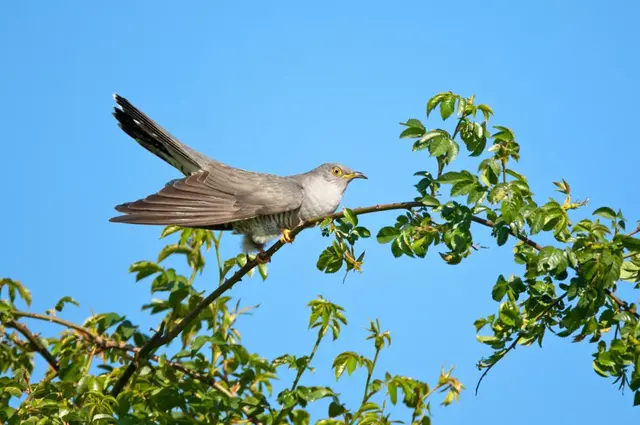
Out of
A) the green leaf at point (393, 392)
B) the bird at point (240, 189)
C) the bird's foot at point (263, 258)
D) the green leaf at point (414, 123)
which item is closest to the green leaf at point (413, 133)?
the green leaf at point (414, 123)

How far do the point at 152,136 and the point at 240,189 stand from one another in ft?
2.48

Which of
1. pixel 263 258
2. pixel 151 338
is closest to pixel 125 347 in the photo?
pixel 151 338

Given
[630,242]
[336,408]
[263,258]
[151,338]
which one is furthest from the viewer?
[263,258]

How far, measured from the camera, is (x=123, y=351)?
3.89 metres

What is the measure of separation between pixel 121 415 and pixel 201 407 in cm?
34

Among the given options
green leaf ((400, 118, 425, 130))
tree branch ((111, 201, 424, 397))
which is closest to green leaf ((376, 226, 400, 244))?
green leaf ((400, 118, 425, 130))

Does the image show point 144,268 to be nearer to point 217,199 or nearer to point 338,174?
point 217,199

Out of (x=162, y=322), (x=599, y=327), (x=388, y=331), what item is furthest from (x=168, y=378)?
(x=599, y=327)

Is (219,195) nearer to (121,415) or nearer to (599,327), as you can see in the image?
(121,415)

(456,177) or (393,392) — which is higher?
(456,177)

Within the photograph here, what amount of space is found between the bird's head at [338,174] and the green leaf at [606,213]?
2731 mm

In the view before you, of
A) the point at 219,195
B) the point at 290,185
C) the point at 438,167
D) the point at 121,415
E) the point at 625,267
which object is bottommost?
the point at 121,415

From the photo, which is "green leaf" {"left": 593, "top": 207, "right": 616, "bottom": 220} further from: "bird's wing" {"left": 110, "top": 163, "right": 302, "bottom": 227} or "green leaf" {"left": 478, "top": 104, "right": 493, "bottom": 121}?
"bird's wing" {"left": 110, "top": 163, "right": 302, "bottom": 227}

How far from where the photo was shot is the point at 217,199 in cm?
473
